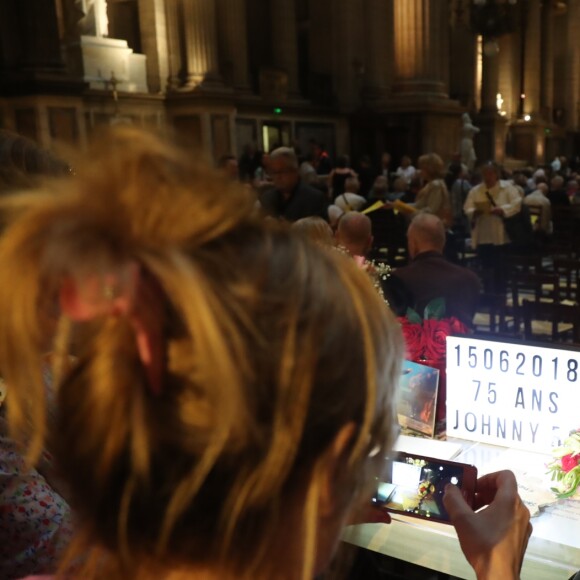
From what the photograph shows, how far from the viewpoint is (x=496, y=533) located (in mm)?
1132

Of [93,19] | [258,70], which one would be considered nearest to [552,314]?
[93,19]

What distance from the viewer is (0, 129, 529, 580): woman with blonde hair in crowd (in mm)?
597

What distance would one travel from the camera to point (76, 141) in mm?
736

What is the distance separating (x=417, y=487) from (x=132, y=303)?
1.26 metres

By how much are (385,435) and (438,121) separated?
16.7 m

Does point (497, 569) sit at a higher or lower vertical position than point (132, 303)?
lower

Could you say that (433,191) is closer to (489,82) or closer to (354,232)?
(354,232)

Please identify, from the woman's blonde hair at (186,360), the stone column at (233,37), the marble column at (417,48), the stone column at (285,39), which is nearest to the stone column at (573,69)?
the marble column at (417,48)

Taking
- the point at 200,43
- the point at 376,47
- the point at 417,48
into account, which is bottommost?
the point at 417,48

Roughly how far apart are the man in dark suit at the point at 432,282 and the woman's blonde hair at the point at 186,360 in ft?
10.7

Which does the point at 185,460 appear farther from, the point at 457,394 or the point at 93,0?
the point at 93,0

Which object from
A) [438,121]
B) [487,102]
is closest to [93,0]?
[438,121]

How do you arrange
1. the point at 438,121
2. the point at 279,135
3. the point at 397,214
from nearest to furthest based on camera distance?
the point at 397,214, the point at 438,121, the point at 279,135

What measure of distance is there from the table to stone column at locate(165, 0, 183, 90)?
1453 cm
